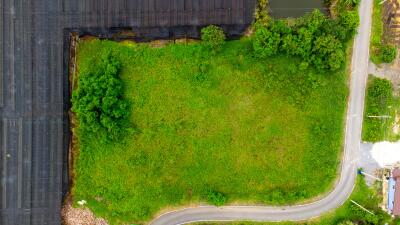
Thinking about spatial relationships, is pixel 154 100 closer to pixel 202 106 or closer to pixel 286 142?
pixel 202 106

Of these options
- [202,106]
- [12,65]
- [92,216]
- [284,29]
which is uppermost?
[284,29]

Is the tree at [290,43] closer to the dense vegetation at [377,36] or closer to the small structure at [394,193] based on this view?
the dense vegetation at [377,36]

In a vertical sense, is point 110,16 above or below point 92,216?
above

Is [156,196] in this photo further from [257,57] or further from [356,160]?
[356,160]

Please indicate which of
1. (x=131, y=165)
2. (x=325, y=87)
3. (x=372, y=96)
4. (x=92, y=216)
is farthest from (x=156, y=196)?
(x=372, y=96)

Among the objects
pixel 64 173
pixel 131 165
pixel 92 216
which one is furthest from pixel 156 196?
pixel 64 173

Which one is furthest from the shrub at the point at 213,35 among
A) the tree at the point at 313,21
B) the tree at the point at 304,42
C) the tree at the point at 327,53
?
the tree at the point at 327,53
